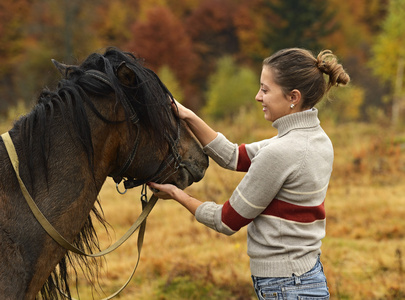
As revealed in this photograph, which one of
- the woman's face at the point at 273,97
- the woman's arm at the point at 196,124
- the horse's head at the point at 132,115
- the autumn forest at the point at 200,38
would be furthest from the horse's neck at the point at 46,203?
the autumn forest at the point at 200,38

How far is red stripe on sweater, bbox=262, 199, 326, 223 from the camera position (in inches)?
80.7

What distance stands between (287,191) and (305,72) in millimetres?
541

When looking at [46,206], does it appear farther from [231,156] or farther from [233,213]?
[231,156]

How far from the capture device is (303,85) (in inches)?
82.2

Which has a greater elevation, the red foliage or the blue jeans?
the red foliage

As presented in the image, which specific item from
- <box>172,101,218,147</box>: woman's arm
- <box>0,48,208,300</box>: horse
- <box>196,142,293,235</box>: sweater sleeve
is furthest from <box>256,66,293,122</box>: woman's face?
<box>0,48,208,300</box>: horse

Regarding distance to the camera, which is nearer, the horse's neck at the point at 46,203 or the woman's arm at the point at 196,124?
the horse's neck at the point at 46,203

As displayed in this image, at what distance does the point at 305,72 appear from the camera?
2.08 m

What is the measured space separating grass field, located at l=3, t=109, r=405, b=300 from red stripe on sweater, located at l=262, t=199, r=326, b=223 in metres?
1.24

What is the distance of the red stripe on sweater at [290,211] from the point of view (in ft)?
6.72

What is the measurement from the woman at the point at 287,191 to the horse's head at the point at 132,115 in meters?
0.15

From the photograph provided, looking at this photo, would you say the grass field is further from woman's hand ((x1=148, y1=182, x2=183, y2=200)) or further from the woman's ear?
the woman's ear

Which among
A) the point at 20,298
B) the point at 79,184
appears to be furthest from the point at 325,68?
the point at 20,298

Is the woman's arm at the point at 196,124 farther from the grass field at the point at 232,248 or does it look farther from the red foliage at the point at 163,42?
the red foliage at the point at 163,42
